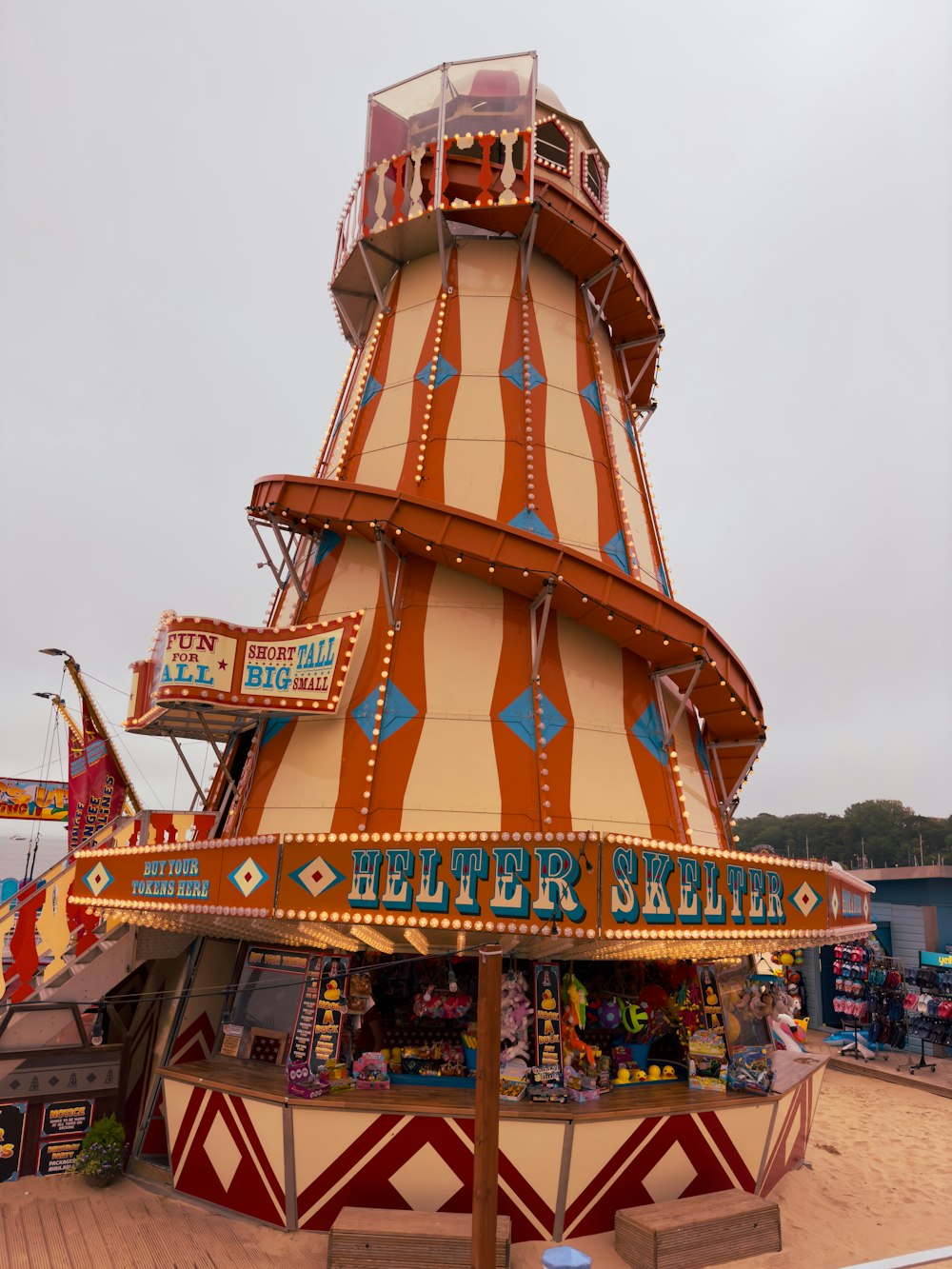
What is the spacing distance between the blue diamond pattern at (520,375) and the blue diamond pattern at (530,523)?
2.86 meters

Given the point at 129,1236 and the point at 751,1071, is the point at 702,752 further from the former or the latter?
the point at 129,1236

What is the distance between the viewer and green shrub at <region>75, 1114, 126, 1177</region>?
11734 millimetres

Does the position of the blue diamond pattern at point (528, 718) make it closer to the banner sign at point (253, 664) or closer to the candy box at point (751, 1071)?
the banner sign at point (253, 664)

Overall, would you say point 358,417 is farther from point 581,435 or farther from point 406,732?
point 406,732

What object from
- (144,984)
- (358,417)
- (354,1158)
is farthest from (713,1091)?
(358,417)

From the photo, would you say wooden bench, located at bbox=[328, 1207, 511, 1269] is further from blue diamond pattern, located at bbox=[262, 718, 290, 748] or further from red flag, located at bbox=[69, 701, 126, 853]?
red flag, located at bbox=[69, 701, 126, 853]

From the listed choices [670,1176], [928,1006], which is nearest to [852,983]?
[928,1006]

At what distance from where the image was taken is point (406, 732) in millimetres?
12969

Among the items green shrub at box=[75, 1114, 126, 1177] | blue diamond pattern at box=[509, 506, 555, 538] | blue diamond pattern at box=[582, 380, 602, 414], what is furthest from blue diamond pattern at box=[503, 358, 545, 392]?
green shrub at box=[75, 1114, 126, 1177]

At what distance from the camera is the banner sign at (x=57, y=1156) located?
1216 centimetres

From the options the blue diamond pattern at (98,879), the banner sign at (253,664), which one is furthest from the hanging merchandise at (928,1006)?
the blue diamond pattern at (98,879)

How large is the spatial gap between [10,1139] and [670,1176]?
30.4ft

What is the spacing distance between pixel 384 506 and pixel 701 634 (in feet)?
18.4

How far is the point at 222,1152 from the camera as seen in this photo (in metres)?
11.1
